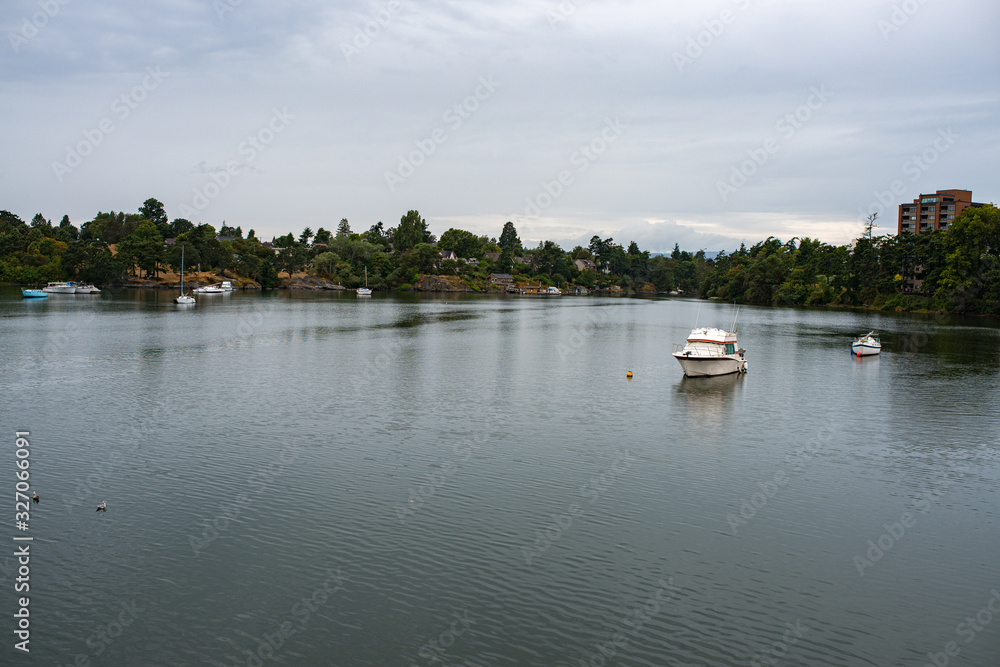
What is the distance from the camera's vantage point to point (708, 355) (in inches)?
1881

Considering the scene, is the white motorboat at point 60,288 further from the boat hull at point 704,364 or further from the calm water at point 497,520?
the boat hull at point 704,364

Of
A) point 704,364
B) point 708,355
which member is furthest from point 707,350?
point 704,364

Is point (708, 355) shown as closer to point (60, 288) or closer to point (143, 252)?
point (60, 288)

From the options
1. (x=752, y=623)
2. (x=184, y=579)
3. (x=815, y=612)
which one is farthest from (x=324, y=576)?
(x=815, y=612)

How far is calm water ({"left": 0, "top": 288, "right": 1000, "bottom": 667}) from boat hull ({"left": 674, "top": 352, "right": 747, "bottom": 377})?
213cm

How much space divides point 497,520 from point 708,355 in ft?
102

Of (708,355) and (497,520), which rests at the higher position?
(708,355)

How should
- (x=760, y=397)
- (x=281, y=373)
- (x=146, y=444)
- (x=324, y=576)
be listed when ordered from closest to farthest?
1. (x=324, y=576)
2. (x=146, y=444)
3. (x=760, y=397)
4. (x=281, y=373)

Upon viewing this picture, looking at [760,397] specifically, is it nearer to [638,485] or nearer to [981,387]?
[981,387]

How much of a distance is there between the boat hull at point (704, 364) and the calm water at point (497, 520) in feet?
7.00

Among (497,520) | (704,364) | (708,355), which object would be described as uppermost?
(708,355)

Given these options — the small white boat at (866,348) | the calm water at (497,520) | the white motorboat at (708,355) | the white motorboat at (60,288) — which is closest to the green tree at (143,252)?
the white motorboat at (60,288)

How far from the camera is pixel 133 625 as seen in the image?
14.5 metres

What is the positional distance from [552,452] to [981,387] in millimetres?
36518
